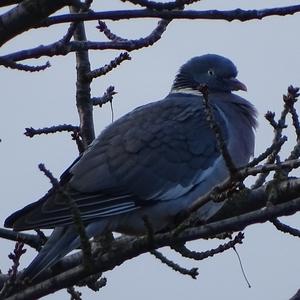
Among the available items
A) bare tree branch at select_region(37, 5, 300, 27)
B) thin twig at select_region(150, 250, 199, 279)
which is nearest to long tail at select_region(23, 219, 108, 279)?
thin twig at select_region(150, 250, 199, 279)

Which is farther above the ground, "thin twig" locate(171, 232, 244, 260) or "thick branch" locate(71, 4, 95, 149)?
"thick branch" locate(71, 4, 95, 149)

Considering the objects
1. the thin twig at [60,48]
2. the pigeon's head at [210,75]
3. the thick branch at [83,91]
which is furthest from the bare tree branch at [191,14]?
the pigeon's head at [210,75]

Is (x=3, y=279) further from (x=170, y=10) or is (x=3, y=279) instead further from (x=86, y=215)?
(x=170, y=10)

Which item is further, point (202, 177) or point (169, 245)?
point (202, 177)

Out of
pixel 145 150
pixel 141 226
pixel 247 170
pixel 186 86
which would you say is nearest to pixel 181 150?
pixel 145 150

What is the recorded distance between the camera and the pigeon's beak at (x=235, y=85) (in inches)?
255

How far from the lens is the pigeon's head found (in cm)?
654

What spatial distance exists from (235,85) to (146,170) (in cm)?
155

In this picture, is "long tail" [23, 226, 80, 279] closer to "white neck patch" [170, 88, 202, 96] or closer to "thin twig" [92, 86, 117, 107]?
"thin twig" [92, 86, 117, 107]

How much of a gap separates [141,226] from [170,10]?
2337 mm

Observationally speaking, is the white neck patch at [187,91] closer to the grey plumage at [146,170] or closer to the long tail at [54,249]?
the grey plumage at [146,170]

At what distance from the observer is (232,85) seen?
6527mm

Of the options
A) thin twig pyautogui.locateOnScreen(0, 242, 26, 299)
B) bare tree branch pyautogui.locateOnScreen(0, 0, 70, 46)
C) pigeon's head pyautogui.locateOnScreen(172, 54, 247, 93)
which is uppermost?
pigeon's head pyautogui.locateOnScreen(172, 54, 247, 93)

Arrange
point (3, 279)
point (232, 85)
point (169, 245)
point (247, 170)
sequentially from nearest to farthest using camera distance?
1. point (247, 170)
2. point (169, 245)
3. point (3, 279)
4. point (232, 85)
